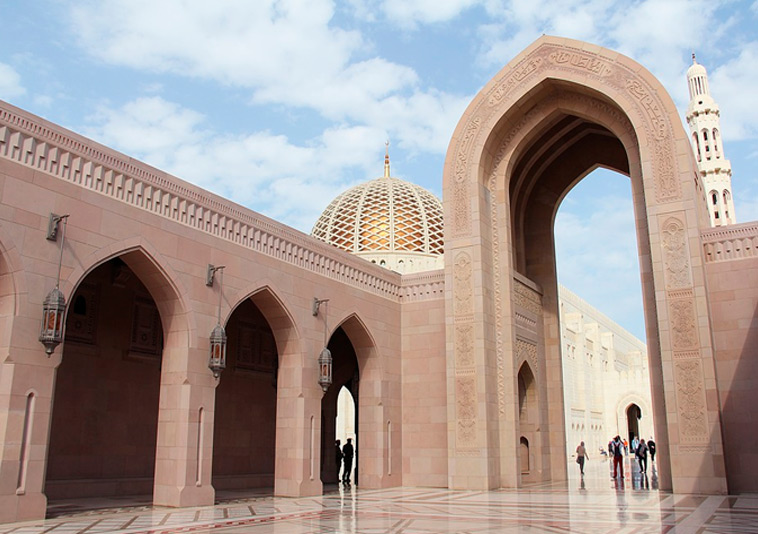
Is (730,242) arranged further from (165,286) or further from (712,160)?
(712,160)

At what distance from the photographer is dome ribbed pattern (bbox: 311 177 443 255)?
23.7 metres

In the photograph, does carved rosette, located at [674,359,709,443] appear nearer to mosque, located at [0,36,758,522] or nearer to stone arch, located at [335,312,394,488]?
mosque, located at [0,36,758,522]

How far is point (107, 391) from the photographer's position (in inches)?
466

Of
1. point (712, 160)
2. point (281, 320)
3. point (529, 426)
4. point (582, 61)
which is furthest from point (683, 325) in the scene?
point (712, 160)

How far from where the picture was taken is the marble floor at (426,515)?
23.0 ft

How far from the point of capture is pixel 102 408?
461 inches

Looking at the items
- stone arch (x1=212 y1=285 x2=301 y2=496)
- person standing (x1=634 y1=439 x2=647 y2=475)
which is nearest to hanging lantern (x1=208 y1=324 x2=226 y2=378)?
stone arch (x1=212 y1=285 x2=301 y2=496)

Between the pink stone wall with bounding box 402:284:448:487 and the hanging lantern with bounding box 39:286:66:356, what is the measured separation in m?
Answer: 8.29

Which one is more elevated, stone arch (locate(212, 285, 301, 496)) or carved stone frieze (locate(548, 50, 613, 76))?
carved stone frieze (locate(548, 50, 613, 76))

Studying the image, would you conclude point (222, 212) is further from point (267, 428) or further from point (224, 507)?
point (267, 428)

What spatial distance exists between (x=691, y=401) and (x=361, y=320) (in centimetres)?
623

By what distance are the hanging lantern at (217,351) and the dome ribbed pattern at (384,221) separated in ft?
43.9

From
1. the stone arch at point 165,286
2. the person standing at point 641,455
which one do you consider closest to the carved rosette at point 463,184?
the stone arch at point 165,286

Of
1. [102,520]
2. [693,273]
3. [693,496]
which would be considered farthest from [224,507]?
[693,273]
